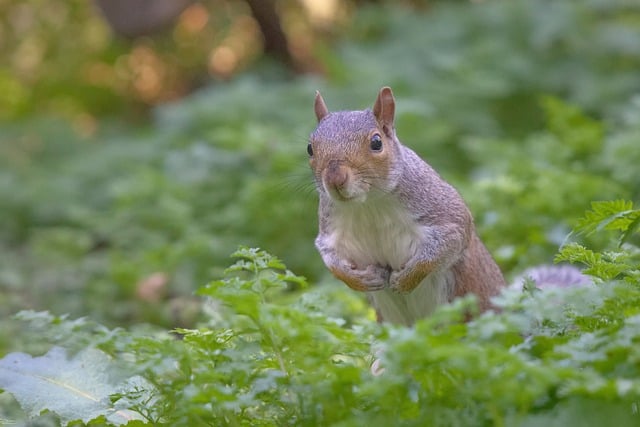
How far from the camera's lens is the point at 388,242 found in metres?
3.22

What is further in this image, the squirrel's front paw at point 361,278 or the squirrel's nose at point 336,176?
the squirrel's front paw at point 361,278

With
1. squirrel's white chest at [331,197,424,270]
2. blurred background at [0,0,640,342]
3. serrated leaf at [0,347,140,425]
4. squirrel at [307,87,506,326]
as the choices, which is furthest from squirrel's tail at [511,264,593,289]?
serrated leaf at [0,347,140,425]

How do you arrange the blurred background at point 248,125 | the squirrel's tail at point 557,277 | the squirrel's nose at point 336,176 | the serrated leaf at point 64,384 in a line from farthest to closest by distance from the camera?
the blurred background at point 248,125 → the squirrel's tail at point 557,277 → the squirrel's nose at point 336,176 → the serrated leaf at point 64,384

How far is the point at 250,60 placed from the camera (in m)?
10.0

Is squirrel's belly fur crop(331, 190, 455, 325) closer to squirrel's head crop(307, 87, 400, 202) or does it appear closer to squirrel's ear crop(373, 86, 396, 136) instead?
squirrel's head crop(307, 87, 400, 202)

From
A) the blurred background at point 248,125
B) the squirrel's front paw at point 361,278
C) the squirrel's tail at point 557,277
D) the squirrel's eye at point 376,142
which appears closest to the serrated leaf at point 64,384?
the squirrel's front paw at point 361,278

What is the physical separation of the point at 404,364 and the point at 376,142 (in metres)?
1.29

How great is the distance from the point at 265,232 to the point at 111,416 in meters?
2.90

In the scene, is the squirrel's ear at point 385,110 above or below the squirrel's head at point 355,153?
above

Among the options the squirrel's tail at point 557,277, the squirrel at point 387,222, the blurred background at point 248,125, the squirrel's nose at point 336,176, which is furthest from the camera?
the blurred background at point 248,125

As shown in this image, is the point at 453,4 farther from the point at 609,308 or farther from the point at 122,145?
the point at 609,308

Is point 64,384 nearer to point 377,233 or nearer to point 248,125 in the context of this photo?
point 377,233

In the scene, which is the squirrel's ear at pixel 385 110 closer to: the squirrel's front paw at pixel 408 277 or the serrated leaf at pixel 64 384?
the squirrel's front paw at pixel 408 277

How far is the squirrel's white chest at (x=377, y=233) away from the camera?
10.5 feet
